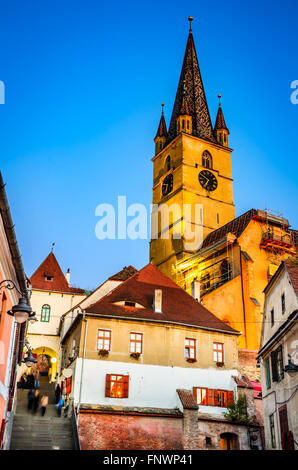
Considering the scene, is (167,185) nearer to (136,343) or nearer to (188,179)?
(188,179)

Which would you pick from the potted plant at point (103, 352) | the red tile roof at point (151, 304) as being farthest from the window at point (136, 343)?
the potted plant at point (103, 352)

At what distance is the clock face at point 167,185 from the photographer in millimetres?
67625

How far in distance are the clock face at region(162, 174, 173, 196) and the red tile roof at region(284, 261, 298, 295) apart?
143 feet

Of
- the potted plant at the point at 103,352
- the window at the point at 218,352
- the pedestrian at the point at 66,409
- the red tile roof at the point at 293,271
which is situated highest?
the red tile roof at the point at 293,271

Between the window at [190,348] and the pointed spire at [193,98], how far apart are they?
142 ft

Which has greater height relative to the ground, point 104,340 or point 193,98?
point 193,98

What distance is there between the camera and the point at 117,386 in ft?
96.4

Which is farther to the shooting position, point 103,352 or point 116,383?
point 103,352

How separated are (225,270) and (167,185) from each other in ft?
67.6

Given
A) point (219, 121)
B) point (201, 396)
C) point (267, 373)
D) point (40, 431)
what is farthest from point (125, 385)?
point (219, 121)

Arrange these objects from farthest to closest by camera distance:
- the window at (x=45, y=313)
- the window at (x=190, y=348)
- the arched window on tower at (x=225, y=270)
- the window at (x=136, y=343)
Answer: the arched window on tower at (x=225, y=270) < the window at (x=45, y=313) < the window at (x=190, y=348) < the window at (x=136, y=343)

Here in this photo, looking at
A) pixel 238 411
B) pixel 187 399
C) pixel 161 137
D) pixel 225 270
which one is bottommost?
pixel 238 411

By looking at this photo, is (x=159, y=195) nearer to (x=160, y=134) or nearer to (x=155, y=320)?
(x=160, y=134)

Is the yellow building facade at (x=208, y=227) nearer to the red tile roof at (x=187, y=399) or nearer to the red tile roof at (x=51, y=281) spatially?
the red tile roof at (x=187, y=399)
